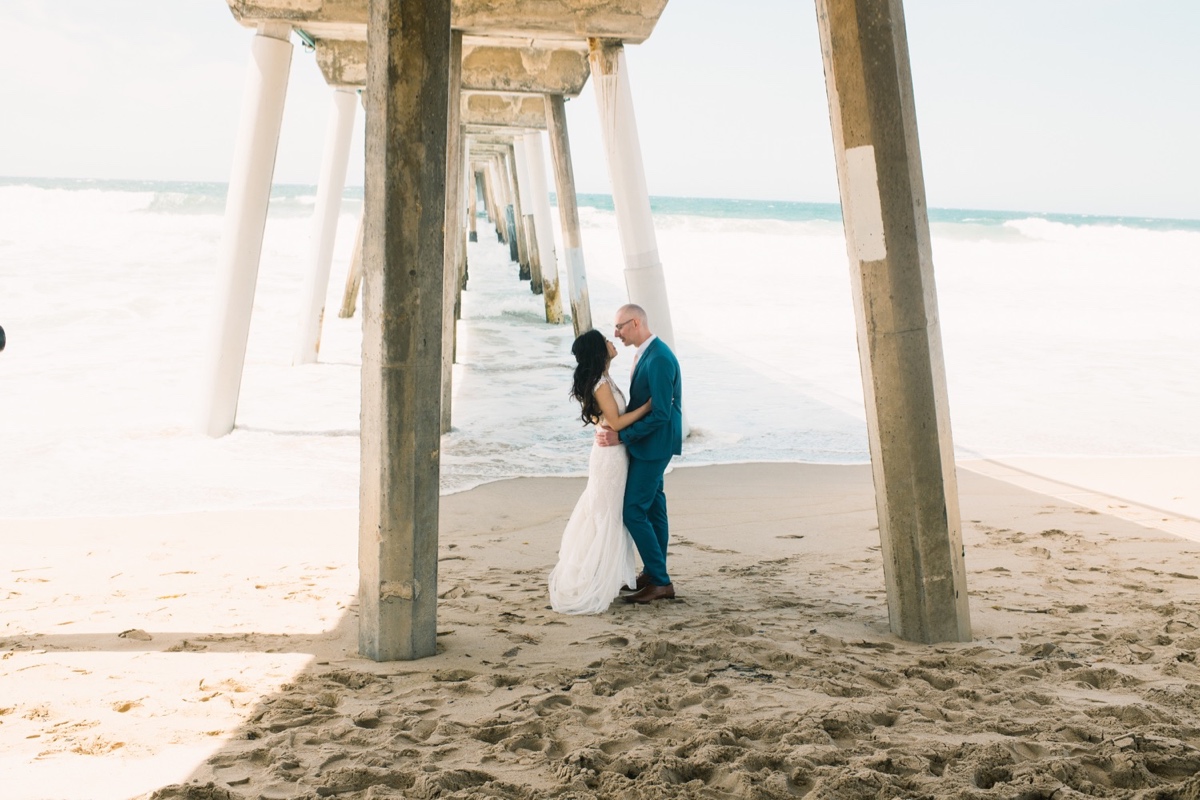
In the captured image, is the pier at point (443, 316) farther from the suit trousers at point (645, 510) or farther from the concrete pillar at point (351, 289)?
the concrete pillar at point (351, 289)

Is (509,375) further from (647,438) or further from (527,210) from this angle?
(527,210)

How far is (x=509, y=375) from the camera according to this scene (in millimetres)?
14141

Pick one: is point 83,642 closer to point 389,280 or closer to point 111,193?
point 389,280

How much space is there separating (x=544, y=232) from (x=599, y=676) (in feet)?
58.7

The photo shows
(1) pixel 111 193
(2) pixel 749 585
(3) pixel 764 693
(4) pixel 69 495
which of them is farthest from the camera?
(1) pixel 111 193

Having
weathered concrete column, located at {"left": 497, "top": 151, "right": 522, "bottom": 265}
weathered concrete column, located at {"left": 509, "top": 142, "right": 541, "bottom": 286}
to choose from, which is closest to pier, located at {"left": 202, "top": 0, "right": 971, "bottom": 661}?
weathered concrete column, located at {"left": 509, "top": 142, "right": 541, "bottom": 286}

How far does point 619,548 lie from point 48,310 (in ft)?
57.6

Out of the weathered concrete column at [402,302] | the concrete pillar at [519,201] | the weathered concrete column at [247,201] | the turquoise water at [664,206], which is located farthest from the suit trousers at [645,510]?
the turquoise water at [664,206]

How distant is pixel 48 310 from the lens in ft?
62.1

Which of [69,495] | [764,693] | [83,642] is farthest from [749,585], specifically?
[69,495]

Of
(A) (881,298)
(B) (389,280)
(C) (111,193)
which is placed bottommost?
(A) (881,298)

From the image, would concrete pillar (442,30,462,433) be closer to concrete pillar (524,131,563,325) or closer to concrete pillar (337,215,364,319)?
concrete pillar (337,215,364,319)

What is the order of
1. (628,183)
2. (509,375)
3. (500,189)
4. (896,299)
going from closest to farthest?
1. (896,299)
2. (628,183)
3. (509,375)
4. (500,189)

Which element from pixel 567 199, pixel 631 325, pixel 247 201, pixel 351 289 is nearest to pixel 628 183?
pixel 247 201
